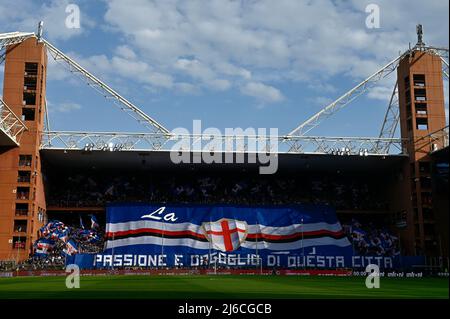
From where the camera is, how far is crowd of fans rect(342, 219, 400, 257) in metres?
70.8

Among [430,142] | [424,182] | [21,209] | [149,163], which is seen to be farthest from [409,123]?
[21,209]

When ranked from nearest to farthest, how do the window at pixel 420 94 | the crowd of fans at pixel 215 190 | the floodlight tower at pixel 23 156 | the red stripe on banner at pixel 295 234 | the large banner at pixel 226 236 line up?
the floodlight tower at pixel 23 156 → the large banner at pixel 226 236 → the red stripe on banner at pixel 295 234 → the window at pixel 420 94 → the crowd of fans at pixel 215 190

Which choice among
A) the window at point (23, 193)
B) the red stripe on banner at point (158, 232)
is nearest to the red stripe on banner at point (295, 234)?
the red stripe on banner at point (158, 232)

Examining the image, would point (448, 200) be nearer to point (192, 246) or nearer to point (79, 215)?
point (192, 246)

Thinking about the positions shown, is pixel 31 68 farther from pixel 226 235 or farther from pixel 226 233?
pixel 226 235

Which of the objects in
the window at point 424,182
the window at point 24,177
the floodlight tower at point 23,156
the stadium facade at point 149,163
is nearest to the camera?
the floodlight tower at point 23,156

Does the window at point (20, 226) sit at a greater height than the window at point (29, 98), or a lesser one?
lesser

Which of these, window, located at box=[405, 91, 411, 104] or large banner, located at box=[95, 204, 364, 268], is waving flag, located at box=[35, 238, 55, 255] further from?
window, located at box=[405, 91, 411, 104]

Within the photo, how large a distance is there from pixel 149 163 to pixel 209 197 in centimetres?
1065

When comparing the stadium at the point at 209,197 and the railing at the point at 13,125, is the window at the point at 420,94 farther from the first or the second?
the railing at the point at 13,125

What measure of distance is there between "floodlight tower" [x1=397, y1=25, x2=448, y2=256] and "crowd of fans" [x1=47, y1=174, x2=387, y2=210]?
9670mm

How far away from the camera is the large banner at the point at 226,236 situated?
2672 inches

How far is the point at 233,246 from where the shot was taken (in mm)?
69688

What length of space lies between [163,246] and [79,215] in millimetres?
16150
